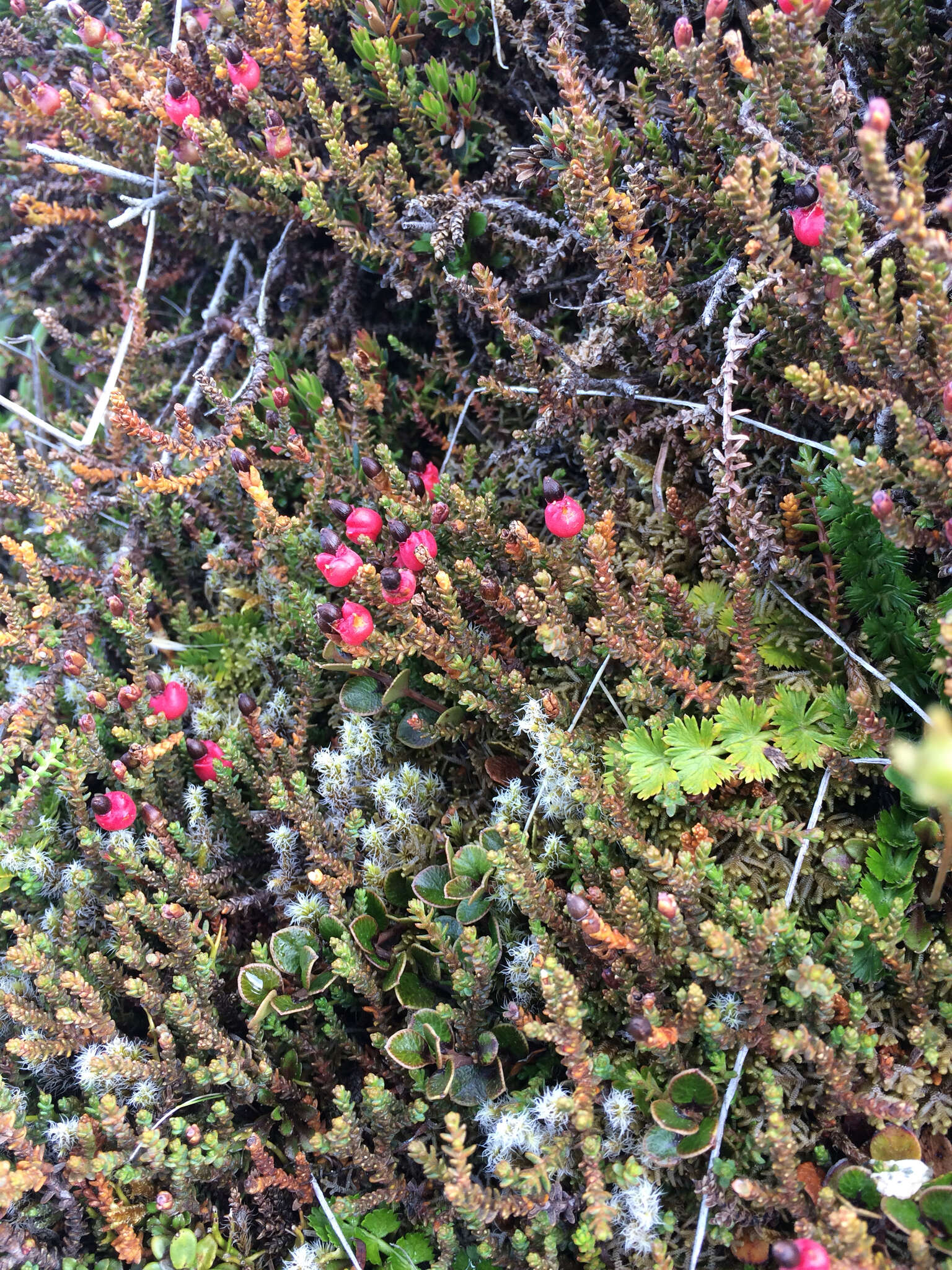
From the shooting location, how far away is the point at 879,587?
2221mm

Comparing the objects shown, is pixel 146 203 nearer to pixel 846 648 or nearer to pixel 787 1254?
pixel 846 648

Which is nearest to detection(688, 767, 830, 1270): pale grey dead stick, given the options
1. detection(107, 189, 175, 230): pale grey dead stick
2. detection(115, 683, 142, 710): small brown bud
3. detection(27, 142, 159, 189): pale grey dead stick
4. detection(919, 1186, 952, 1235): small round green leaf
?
detection(919, 1186, 952, 1235): small round green leaf

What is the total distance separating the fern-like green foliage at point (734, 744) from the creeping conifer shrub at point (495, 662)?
1 centimetres

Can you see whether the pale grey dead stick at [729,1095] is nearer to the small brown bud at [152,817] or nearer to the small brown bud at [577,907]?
the small brown bud at [577,907]

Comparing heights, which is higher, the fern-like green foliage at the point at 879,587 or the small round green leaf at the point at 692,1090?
the fern-like green foliage at the point at 879,587

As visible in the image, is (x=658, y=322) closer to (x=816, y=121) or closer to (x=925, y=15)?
(x=816, y=121)

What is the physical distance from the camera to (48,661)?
111 inches

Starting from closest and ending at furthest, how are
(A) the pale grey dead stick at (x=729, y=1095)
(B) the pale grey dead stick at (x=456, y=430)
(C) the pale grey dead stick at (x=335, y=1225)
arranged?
(A) the pale grey dead stick at (x=729, y=1095), (C) the pale grey dead stick at (x=335, y=1225), (B) the pale grey dead stick at (x=456, y=430)

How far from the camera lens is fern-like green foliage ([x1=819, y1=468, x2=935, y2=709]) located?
218 centimetres

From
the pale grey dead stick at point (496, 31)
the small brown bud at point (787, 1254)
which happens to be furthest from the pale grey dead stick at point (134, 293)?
the small brown bud at point (787, 1254)

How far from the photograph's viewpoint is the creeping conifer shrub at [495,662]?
1973mm

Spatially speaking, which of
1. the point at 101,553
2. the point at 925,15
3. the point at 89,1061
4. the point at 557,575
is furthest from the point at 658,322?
the point at 89,1061

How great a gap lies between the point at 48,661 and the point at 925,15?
3.24 m

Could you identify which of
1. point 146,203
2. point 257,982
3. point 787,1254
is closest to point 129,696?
point 257,982
